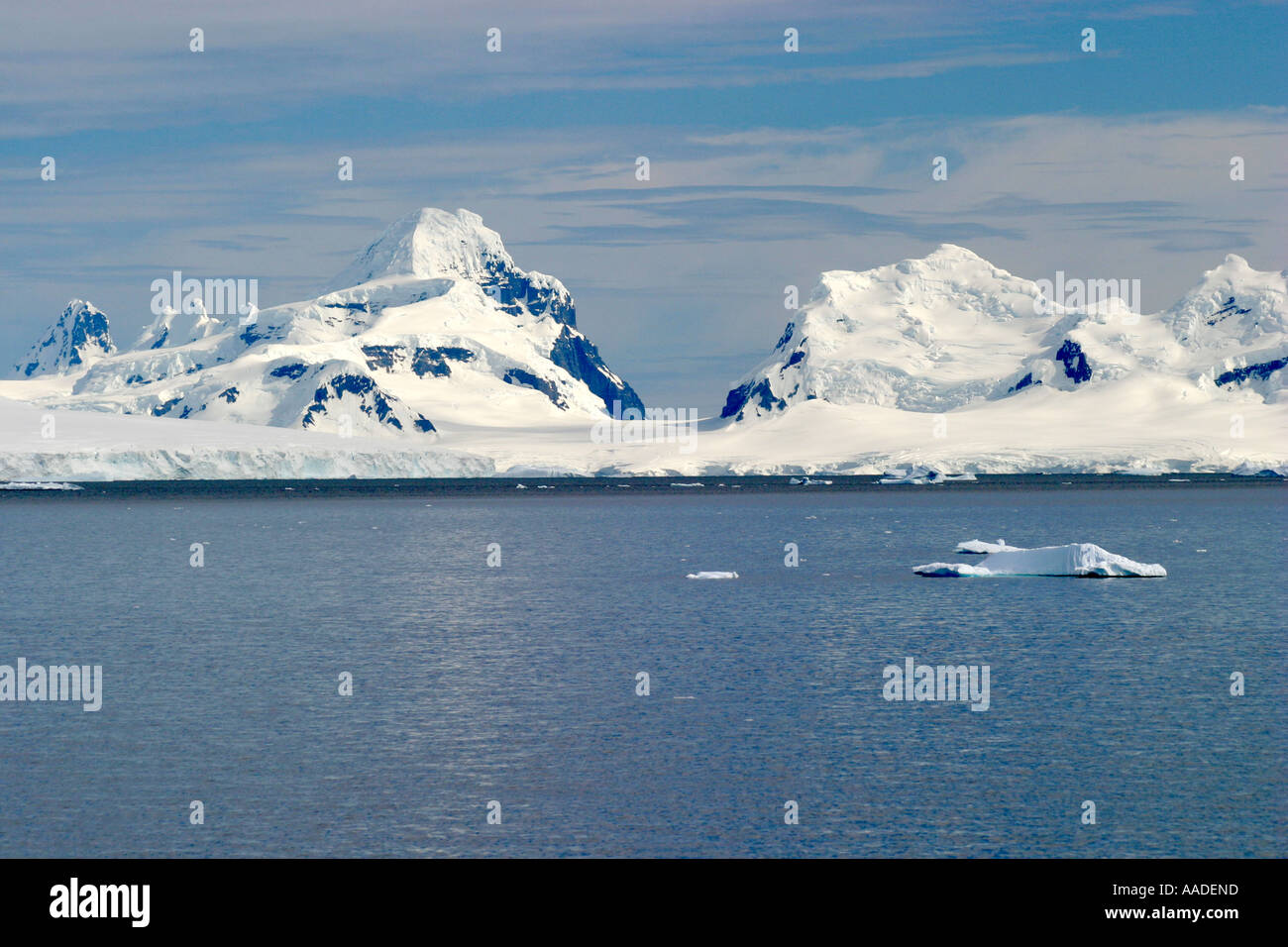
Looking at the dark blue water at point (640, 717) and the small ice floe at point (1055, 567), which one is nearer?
the dark blue water at point (640, 717)

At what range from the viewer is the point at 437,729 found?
28703 millimetres

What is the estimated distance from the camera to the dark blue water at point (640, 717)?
21.3 m

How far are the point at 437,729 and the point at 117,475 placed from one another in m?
172

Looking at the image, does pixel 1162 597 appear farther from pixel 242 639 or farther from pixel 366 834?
pixel 366 834

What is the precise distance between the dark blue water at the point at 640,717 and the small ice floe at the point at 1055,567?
0.83 metres

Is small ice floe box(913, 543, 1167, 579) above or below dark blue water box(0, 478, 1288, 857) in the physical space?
above

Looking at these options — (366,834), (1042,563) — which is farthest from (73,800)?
(1042,563)

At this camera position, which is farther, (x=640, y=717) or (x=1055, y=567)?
(x=1055, y=567)

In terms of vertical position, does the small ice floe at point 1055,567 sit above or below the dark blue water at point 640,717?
above

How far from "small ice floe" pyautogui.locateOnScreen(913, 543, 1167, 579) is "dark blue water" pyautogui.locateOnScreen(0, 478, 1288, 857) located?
2.71 feet

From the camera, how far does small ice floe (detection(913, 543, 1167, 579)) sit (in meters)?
60.4

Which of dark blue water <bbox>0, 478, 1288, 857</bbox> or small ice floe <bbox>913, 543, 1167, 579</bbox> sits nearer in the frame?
dark blue water <bbox>0, 478, 1288, 857</bbox>

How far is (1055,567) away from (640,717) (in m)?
36.7

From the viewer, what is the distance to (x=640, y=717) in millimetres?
30109
